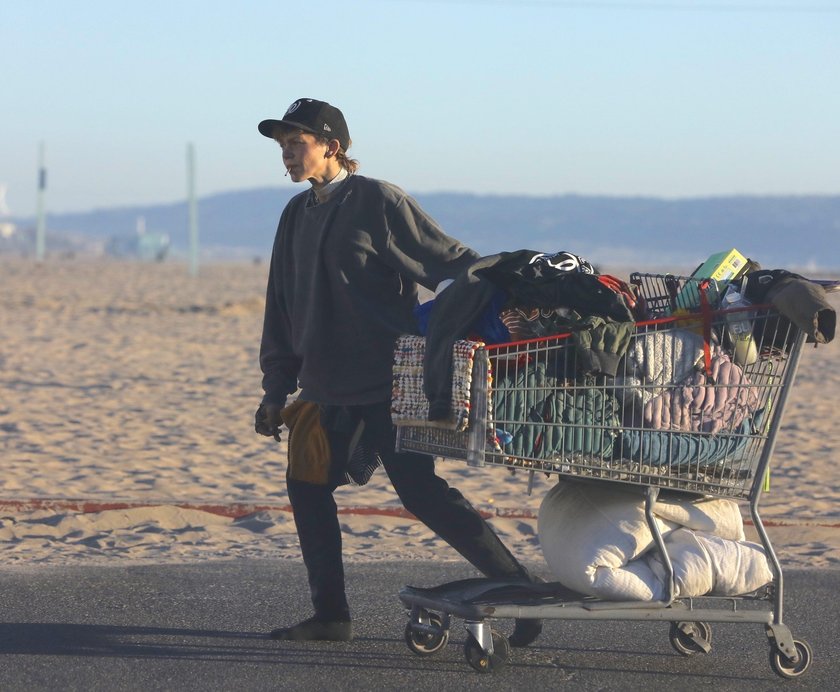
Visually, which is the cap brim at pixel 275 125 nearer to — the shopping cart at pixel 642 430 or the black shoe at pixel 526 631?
the shopping cart at pixel 642 430

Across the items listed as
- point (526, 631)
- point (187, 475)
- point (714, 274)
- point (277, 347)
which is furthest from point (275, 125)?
point (187, 475)

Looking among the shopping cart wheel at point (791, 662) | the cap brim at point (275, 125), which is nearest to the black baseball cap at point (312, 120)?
the cap brim at point (275, 125)

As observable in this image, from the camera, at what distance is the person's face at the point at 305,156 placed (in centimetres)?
477

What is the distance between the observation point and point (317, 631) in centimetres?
491

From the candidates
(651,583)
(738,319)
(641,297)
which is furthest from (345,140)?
(651,583)

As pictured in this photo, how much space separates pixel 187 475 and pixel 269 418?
4028 mm

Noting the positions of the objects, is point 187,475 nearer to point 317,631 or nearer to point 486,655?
point 317,631

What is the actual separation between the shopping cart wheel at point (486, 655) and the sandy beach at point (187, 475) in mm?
1998

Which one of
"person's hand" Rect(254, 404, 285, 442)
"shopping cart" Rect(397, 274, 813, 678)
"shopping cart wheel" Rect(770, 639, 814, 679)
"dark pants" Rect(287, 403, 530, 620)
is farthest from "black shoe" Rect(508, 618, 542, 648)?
"person's hand" Rect(254, 404, 285, 442)

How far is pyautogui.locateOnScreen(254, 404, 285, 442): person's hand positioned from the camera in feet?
16.5

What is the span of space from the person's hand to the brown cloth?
0.18m

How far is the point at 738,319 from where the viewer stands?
14.5 feet

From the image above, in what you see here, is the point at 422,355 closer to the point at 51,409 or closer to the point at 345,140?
A: the point at 345,140

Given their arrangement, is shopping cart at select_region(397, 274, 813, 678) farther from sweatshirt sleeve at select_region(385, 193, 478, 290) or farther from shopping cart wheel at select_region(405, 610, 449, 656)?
sweatshirt sleeve at select_region(385, 193, 478, 290)
